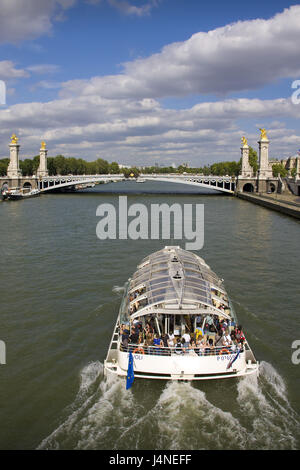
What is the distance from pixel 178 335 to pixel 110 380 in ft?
5.08

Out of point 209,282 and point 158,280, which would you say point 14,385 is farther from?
point 209,282

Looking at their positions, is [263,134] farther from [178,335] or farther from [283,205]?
[178,335]

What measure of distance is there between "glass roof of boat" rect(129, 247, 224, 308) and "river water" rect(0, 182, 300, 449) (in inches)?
61.0

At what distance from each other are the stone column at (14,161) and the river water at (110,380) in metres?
49.7

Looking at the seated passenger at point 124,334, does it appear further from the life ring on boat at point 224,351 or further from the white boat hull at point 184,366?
the life ring on boat at point 224,351

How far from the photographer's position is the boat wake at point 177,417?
6289mm

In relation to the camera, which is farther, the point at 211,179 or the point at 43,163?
the point at 43,163

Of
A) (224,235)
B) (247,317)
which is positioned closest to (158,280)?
(247,317)

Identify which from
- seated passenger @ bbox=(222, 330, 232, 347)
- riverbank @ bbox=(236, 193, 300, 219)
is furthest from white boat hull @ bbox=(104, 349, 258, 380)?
riverbank @ bbox=(236, 193, 300, 219)

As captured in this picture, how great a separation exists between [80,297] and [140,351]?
18.4ft

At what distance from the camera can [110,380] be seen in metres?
7.84

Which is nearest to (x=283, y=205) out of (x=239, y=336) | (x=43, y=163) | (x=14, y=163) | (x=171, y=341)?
(x=239, y=336)

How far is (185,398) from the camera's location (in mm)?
7293
